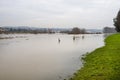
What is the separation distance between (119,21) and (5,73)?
246ft

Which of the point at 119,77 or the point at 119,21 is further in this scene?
the point at 119,21

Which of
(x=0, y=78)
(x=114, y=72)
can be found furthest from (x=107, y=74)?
(x=0, y=78)

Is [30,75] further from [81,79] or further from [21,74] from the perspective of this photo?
[81,79]

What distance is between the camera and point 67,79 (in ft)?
43.9

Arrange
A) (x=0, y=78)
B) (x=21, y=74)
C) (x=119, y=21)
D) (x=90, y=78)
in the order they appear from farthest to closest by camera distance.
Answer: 1. (x=119, y=21)
2. (x=21, y=74)
3. (x=0, y=78)
4. (x=90, y=78)

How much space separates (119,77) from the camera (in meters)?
11.6

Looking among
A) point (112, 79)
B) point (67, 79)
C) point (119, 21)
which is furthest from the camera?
point (119, 21)

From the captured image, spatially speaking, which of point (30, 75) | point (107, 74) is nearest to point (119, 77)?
point (107, 74)

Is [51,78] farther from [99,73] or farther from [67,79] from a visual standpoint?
[99,73]

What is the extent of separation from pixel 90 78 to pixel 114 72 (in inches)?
73.8

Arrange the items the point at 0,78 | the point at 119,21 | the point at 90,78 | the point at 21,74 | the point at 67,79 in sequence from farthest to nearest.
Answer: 1. the point at 119,21
2. the point at 21,74
3. the point at 0,78
4. the point at 67,79
5. the point at 90,78

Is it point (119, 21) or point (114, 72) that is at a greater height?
point (119, 21)

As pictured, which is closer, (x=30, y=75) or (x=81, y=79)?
(x=81, y=79)

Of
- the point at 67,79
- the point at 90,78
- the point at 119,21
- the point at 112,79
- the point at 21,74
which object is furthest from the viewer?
the point at 119,21
